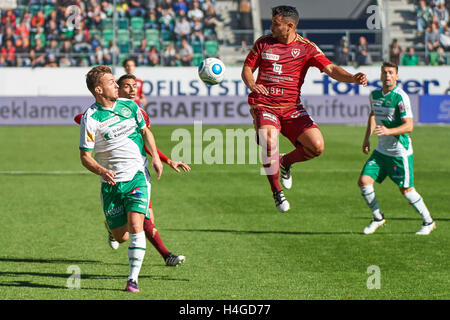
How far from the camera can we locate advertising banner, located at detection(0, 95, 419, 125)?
31594 mm

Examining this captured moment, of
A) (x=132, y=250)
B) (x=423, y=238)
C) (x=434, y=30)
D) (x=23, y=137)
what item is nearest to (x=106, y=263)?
(x=132, y=250)

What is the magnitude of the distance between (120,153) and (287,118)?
82.4 inches

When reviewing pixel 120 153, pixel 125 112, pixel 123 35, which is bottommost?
pixel 120 153

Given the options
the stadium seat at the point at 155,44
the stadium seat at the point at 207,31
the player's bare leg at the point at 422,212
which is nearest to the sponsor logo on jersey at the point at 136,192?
the player's bare leg at the point at 422,212

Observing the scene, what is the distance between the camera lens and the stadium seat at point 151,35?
3547 centimetres

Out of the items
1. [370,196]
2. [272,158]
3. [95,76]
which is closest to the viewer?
[95,76]

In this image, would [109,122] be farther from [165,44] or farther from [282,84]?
[165,44]

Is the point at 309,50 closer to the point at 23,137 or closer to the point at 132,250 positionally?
the point at 132,250

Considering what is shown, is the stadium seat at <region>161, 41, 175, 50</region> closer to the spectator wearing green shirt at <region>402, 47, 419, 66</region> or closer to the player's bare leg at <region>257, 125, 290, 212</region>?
the spectator wearing green shirt at <region>402, 47, 419, 66</region>

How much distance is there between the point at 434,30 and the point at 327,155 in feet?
53.9

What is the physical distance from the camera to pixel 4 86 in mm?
32938

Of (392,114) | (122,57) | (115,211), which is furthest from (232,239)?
(122,57)

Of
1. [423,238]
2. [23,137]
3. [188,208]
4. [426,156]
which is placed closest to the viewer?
[423,238]

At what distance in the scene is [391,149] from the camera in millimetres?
11867
